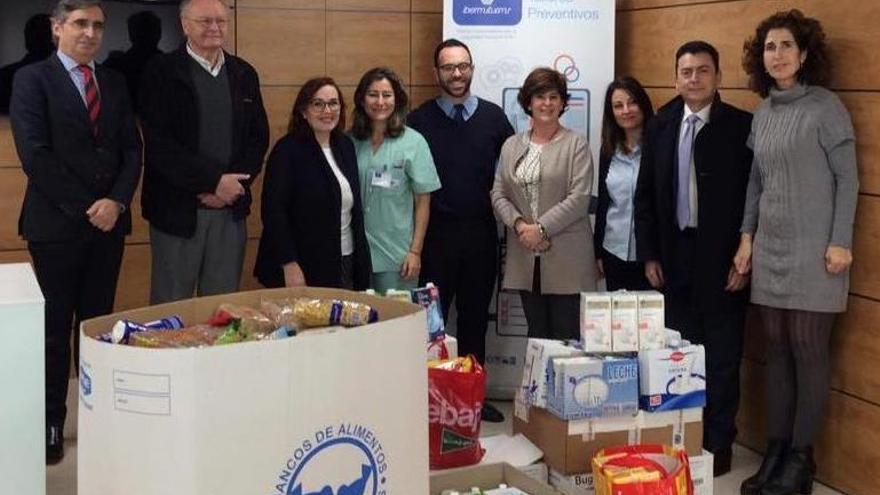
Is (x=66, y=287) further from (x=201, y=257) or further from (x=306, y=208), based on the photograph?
(x=306, y=208)

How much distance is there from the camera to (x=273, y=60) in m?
4.95

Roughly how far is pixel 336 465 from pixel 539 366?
1604 millimetres

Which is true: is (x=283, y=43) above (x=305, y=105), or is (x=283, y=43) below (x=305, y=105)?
above

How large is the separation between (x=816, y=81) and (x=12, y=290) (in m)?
2.78

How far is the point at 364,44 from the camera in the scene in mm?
5109

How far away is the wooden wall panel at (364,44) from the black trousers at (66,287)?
175 cm

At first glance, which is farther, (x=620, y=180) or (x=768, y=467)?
(x=620, y=180)

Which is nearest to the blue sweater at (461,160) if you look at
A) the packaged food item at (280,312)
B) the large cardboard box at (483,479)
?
the large cardboard box at (483,479)

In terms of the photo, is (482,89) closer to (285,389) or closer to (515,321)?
(515,321)

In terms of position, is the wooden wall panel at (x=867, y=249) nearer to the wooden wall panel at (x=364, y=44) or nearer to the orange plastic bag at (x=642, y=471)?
the orange plastic bag at (x=642, y=471)

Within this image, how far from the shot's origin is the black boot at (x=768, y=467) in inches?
140

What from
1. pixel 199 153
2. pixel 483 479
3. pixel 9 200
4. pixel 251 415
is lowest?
pixel 483 479

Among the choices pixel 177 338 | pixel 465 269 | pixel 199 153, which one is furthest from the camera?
pixel 465 269

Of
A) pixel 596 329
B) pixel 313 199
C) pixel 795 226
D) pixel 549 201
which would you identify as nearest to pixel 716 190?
pixel 795 226
